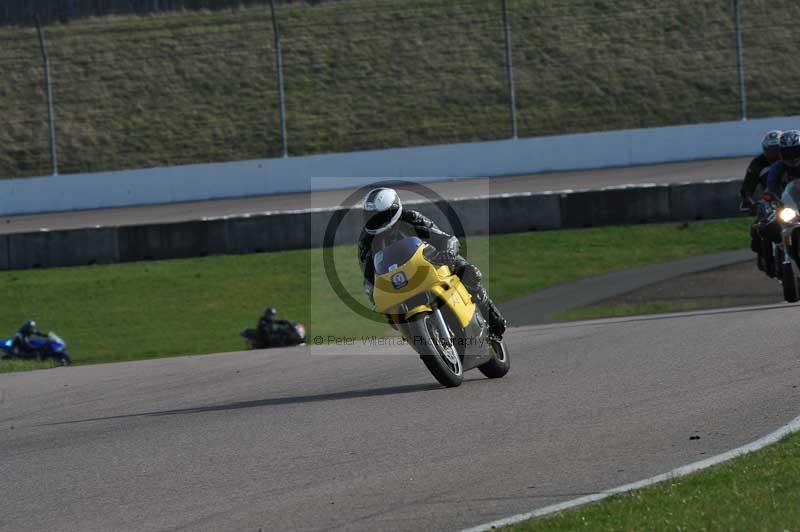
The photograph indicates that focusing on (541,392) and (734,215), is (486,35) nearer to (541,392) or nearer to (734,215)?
(734,215)

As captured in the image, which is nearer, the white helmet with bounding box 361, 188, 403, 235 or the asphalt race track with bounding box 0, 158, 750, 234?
the white helmet with bounding box 361, 188, 403, 235

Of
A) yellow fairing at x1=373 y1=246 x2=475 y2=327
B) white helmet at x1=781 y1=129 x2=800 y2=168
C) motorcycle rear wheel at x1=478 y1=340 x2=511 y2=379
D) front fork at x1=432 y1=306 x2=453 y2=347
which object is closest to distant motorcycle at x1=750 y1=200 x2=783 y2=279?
white helmet at x1=781 y1=129 x2=800 y2=168

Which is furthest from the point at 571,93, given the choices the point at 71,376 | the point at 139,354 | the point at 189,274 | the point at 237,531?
the point at 237,531

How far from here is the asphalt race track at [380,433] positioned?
5.90 meters

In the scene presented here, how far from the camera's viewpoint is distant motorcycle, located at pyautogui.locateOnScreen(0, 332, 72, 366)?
16156mm

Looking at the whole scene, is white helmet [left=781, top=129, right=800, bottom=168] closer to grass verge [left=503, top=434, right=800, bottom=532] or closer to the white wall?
grass verge [left=503, top=434, right=800, bottom=532]

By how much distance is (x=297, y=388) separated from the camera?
1044cm

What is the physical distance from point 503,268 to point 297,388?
10626 millimetres

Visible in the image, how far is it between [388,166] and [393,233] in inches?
830

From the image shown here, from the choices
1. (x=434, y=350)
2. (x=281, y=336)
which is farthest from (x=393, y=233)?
(x=281, y=336)

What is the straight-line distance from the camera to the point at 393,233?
9102mm

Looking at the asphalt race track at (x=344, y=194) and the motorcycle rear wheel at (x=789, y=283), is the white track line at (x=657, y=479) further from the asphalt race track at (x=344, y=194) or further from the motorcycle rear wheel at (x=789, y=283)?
the asphalt race track at (x=344, y=194)

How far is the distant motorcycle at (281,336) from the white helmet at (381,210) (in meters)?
7.24

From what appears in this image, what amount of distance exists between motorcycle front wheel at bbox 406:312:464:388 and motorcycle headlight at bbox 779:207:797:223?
17.0ft
